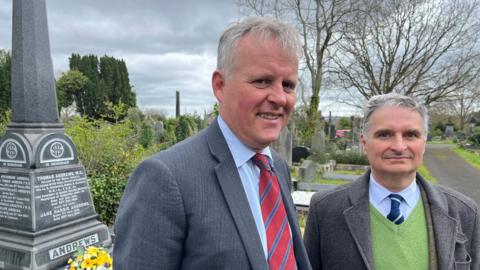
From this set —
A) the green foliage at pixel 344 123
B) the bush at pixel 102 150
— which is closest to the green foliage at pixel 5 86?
the bush at pixel 102 150

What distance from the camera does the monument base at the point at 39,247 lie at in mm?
4125

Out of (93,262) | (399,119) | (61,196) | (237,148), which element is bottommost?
(93,262)

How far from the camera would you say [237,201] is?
4.42ft

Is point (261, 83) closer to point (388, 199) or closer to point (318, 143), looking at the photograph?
point (388, 199)

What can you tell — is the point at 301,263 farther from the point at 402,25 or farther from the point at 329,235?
the point at 402,25

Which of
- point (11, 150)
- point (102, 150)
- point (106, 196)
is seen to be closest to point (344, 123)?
point (102, 150)

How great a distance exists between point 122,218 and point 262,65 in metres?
0.77

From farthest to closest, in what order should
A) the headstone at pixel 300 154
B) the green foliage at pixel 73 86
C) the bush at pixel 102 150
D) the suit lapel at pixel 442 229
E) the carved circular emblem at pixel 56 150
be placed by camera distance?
the green foliage at pixel 73 86 < the headstone at pixel 300 154 < the bush at pixel 102 150 < the carved circular emblem at pixel 56 150 < the suit lapel at pixel 442 229

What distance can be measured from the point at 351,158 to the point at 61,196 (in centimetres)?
1457

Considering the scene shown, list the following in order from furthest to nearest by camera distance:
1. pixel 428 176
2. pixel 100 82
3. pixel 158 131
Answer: pixel 100 82, pixel 158 131, pixel 428 176

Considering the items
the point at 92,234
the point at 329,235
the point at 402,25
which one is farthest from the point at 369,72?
the point at 329,235

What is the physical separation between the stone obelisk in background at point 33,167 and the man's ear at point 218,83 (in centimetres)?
371

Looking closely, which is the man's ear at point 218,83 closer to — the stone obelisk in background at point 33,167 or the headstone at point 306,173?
the stone obelisk in background at point 33,167

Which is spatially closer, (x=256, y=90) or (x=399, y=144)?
(x=256, y=90)
